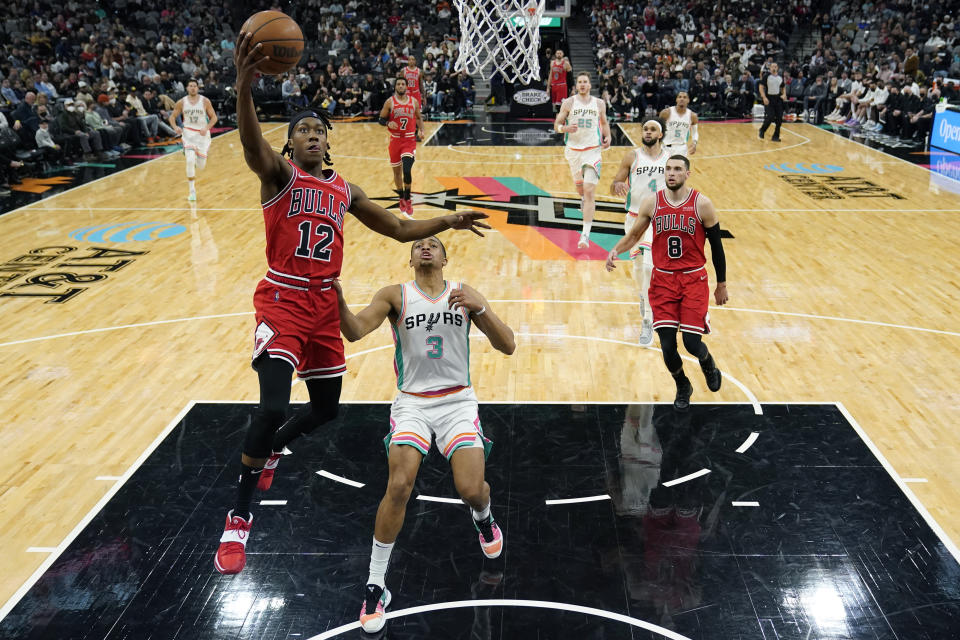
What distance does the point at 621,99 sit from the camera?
25047 mm

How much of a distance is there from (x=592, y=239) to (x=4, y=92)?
1337cm

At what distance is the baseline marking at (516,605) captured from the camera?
13.5 ft

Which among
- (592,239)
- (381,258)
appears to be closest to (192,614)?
(381,258)

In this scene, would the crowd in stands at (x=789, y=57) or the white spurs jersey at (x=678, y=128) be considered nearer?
the white spurs jersey at (x=678, y=128)

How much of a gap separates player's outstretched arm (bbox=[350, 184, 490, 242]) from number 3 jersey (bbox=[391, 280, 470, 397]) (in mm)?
299

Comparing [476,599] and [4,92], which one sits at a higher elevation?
[4,92]

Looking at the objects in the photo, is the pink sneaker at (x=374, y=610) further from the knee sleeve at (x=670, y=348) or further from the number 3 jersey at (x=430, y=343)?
the knee sleeve at (x=670, y=348)

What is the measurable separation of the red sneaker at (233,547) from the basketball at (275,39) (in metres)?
2.16

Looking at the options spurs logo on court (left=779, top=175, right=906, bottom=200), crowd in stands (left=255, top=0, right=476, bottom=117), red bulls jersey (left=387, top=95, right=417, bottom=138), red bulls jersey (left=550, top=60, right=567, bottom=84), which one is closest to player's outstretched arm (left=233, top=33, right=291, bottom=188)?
red bulls jersey (left=387, top=95, right=417, bottom=138)

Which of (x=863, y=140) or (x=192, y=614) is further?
(x=863, y=140)

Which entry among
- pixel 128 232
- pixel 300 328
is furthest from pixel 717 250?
pixel 128 232

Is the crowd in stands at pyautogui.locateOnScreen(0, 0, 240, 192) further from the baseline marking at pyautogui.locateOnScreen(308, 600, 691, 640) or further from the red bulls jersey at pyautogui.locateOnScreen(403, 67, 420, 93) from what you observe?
the baseline marking at pyautogui.locateOnScreen(308, 600, 691, 640)

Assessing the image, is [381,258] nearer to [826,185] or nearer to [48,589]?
[48,589]

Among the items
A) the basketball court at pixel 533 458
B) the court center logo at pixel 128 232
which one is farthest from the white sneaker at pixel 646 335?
the court center logo at pixel 128 232
